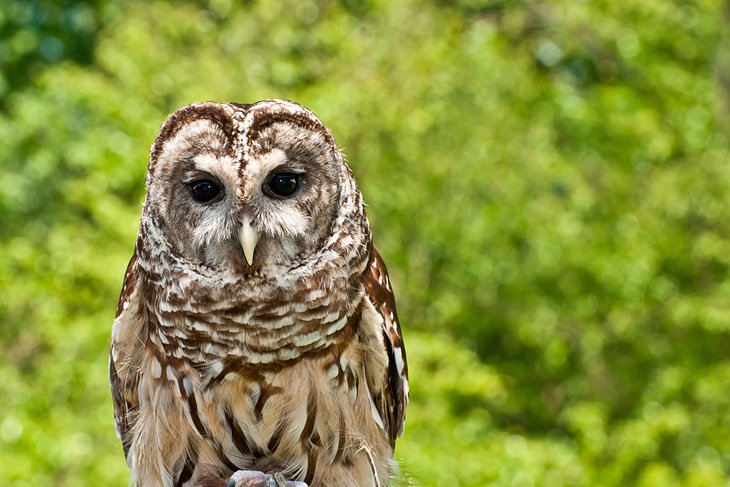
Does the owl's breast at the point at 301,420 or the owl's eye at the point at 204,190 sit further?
the owl's breast at the point at 301,420

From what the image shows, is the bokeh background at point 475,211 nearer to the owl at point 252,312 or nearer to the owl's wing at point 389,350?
the owl's wing at point 389,350

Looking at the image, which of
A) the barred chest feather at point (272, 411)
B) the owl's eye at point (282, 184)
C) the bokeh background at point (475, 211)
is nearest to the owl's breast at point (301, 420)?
the barred chest feather at point (272, 411)

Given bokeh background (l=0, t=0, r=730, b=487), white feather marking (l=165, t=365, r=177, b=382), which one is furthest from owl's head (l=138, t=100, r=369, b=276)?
bokeh background (l=0, t=0, r=730, b=487)

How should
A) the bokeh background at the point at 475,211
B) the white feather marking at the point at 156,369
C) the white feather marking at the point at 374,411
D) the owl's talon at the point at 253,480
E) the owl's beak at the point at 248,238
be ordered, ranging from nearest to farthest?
the owl's talon at the point at 253,480 < the owl's beak at the point at 248,238 < the white feather marking at the point at 156,369 < the white feather marking at the point at 374,411 < the bokeh background at the point at 475,211

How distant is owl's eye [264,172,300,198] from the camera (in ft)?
9.23

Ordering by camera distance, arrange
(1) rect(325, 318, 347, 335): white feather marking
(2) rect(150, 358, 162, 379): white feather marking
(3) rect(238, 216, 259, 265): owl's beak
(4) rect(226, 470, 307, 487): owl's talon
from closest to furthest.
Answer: (4) rect(226, 470, 307, 487): owl's talon → (3) rect(238, 216, 259, 265): owl's beak → (1) rect(325, 318, 347, 335): white feather marking → (2) rect(150, 358, 162, 379): white feather marking

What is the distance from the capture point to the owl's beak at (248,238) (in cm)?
272

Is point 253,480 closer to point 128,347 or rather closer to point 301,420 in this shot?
point 301,420

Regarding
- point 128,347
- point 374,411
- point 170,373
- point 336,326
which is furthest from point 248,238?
point 374,411

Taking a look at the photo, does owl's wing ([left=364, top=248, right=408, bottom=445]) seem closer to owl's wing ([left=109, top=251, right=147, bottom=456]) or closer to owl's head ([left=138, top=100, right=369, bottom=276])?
owl's head ([left=138, top=100, right=369, bottom=276])

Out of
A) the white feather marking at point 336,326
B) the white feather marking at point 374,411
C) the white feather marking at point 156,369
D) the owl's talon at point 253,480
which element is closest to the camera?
the owl's talon at point 253,480

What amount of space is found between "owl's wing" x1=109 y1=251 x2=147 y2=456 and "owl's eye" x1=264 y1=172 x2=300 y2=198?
0.55 meters

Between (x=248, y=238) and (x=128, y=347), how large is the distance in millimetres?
645

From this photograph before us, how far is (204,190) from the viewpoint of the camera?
2.82 meters
